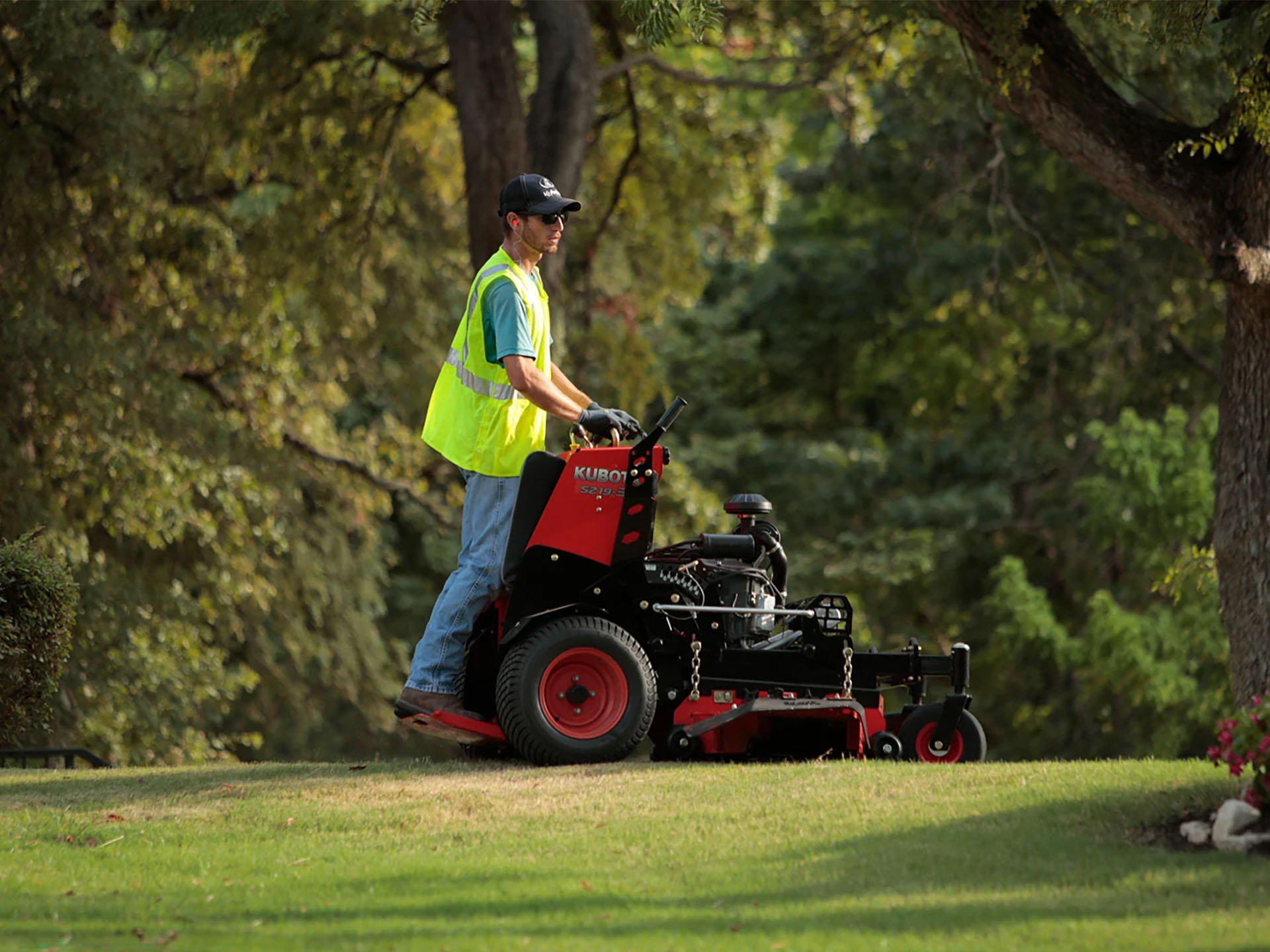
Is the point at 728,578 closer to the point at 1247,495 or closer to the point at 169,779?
the point at 169,779

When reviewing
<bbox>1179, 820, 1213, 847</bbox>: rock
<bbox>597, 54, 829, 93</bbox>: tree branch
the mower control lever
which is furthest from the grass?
<bbox>597, 54, 829, 93</bbox>: tree branch

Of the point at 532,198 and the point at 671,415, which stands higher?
the point at 532,198

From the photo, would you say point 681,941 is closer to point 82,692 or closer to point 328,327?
point 82,692

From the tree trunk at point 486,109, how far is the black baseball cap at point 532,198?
6153 mm

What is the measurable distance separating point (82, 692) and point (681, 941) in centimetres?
1124

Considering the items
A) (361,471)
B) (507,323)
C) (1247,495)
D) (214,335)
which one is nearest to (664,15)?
(507,323)

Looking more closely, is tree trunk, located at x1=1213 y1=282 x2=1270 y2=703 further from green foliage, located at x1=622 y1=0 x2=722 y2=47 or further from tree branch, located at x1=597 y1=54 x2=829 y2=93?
tree branch, located at x1=597 y1=54 x2=829 y2=93

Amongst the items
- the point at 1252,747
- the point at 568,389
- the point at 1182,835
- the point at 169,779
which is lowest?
the point at 169,779

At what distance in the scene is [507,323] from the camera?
25.3 feet

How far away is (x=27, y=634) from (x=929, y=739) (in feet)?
15.4

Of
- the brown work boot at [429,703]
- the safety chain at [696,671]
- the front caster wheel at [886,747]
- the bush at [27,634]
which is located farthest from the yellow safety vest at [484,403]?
the bush at [27,634]

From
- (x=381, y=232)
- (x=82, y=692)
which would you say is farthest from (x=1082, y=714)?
(x=82, y=692)

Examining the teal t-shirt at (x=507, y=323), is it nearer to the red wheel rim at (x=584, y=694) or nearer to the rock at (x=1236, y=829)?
the red wheel rim at (x=584, y=694)

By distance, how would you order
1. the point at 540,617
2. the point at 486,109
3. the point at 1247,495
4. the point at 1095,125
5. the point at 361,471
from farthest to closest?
the point at 361,471 → the point at 486,109 → the point at 1095,125 → the point at 1247,495 → the point at 540,617
